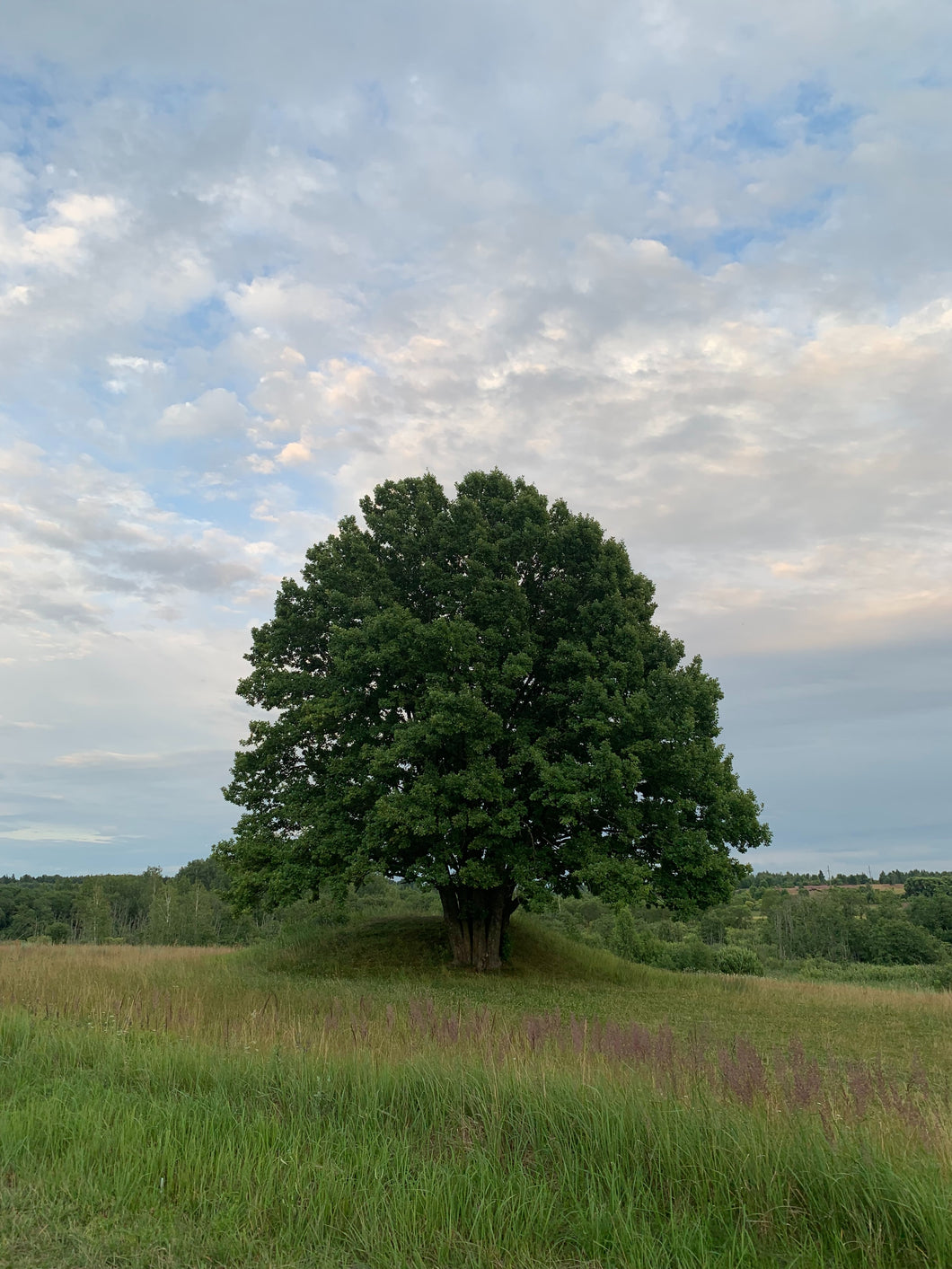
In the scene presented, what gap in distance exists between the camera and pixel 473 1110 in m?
6.11

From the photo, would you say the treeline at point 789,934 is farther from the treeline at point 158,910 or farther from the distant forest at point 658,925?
the treeline at point 158,910

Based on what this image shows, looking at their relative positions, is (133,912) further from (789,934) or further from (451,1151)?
(451,1151)

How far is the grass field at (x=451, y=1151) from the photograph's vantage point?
429 centimetres

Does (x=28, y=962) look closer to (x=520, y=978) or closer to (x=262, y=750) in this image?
(x=262, y=750)

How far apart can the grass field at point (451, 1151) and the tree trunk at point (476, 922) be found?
47.4ft

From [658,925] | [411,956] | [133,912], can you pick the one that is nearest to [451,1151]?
[411,956]

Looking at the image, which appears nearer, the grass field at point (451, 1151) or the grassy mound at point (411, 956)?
the grass field at point (451, 1151)

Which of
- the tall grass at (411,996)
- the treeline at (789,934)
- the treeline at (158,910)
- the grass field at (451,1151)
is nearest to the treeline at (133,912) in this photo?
the treeline at (158,910)

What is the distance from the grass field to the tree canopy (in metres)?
10.9

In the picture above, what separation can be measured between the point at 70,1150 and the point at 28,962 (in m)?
13.9

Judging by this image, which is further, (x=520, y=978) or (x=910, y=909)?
(x=910, y=909)

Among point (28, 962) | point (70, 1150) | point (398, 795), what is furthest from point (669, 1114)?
point (28, 962)

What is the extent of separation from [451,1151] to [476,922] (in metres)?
19.1

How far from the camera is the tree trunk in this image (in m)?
23.5
